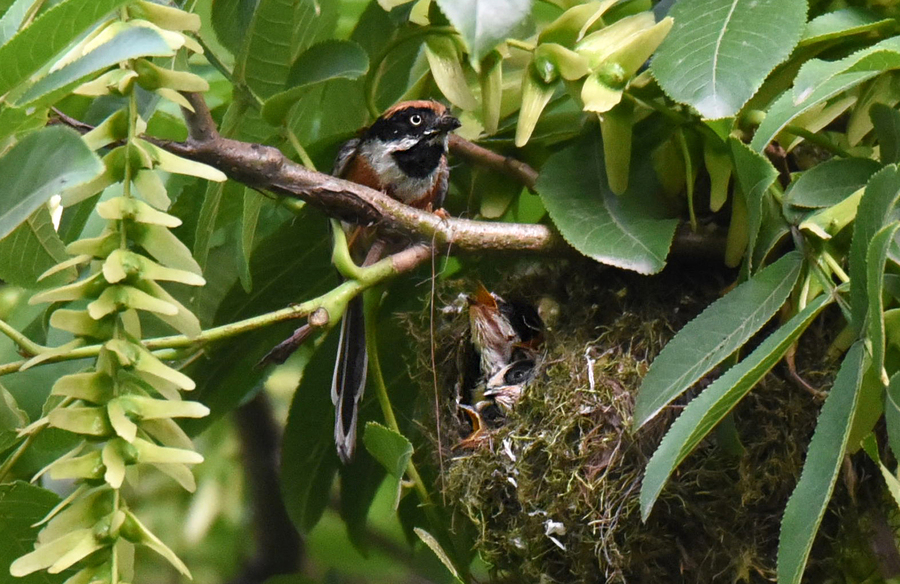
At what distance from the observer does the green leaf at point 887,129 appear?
1689 mm

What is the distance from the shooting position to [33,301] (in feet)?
3.80

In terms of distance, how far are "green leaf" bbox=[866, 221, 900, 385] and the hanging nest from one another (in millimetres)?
538

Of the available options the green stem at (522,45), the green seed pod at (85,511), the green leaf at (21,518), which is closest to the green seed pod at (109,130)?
the green seed pod at (85,511)

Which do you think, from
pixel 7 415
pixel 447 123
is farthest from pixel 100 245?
pixel 447 123

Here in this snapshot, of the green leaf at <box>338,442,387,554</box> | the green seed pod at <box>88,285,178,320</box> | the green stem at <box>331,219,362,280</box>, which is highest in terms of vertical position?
the green seed pod at <box>88,285,178,320</box>

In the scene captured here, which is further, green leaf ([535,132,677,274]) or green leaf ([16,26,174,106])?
green leaf ([535,132,677,274])

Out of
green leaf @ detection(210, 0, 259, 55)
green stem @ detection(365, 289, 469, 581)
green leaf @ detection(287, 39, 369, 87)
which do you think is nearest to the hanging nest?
green stem @ detection(365, 289, 469, 581)

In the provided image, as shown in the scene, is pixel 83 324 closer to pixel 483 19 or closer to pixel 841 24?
pixel 483 19

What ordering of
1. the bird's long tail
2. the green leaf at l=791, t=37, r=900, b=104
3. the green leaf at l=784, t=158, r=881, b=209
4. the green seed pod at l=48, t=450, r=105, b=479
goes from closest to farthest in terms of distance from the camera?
the green seed pod at l=48, t=450, r=105, b=479 → the green leaf at l=791, t=37, r=900, b=104 → the green leaf at l=784, t=158, r=881, b=209 → the bird's long tail

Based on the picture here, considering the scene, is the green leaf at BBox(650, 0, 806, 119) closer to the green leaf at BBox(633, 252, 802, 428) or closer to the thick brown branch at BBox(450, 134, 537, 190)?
the green leaf at BBox(633, 252, 802, 428)

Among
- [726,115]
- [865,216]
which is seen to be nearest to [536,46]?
[726,115]

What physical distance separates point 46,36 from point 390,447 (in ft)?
2.91

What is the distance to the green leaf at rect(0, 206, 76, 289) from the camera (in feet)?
5.70

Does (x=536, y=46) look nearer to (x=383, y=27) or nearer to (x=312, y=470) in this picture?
(x=383, y=27)
